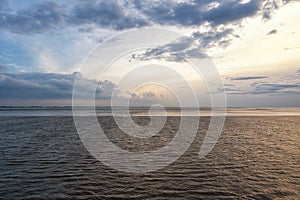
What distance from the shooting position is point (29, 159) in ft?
68.7

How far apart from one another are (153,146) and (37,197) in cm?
1670

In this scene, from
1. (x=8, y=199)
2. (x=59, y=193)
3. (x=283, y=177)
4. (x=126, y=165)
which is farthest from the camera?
(x=126, y=165)

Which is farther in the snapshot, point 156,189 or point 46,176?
point 46,176

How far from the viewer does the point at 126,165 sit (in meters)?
19.4

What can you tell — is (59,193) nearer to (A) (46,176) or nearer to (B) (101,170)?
(A) (46,176)

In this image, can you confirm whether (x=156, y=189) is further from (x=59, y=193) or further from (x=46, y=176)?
(x=46, y=176)

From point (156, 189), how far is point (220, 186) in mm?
3820

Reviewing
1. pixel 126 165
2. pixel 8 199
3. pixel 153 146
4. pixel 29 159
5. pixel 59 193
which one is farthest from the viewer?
pixel 153 146

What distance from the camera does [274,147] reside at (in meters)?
28.5

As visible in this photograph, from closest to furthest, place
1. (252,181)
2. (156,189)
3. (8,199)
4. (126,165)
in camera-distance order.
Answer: (8,199)
(156,189)
(252,181)
(126,165)

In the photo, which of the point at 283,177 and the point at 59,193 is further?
the point at 283,177

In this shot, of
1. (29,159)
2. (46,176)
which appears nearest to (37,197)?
(46,176)

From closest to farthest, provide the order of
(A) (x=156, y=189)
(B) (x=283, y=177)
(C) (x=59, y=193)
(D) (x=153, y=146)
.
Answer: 1. (C) (x=59, y=193)
2. (A) (x=156, y=189)
3. (B) (x=283, y=177)
4. (D) (x=153, y=146)

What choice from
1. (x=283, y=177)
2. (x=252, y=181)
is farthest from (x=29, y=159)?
(x=283, y=177)
